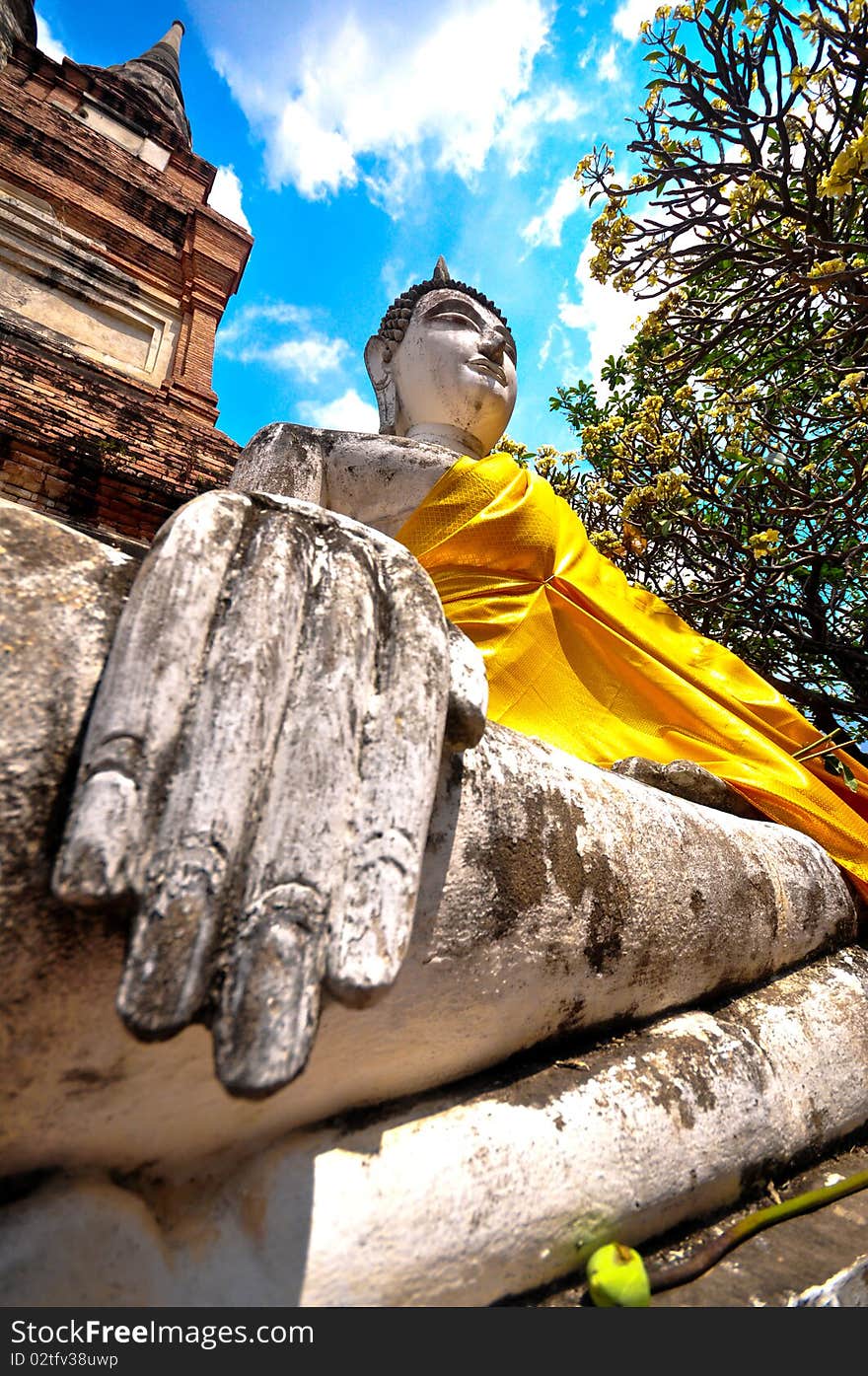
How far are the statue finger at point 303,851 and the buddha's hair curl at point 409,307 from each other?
2021mm

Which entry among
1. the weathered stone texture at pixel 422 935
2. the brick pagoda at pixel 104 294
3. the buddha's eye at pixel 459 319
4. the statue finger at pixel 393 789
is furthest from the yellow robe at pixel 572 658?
the brick pagoda at pixel 104 294

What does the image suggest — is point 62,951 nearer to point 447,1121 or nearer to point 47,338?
point 447,1121

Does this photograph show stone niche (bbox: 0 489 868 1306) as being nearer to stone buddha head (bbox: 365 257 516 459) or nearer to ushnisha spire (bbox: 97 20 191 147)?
stone buddha head (bbox: 365 257 516 459)

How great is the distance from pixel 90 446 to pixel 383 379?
229cm

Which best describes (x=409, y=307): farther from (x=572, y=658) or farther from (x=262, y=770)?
(x=262, y=770)

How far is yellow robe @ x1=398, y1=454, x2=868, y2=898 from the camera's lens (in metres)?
1.84

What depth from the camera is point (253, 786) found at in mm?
736

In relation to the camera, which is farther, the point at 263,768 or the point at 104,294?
the point at 104,294

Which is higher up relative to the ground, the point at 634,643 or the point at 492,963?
the point at 634,643

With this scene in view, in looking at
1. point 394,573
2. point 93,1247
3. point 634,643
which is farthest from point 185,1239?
point 634,643

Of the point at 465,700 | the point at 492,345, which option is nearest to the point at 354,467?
the point at 492,345

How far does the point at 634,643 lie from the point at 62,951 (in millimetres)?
1554

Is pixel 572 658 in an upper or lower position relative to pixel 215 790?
upper

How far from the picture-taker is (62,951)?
727mm
